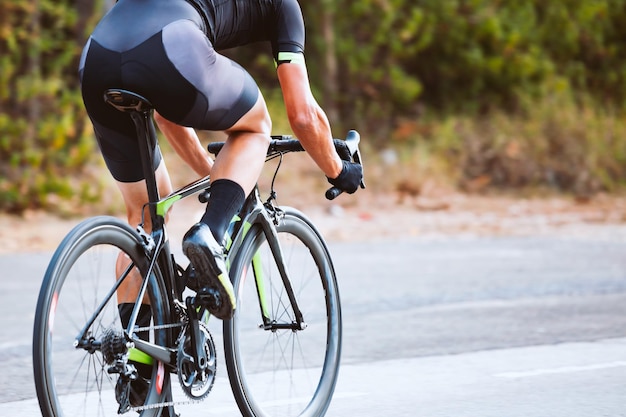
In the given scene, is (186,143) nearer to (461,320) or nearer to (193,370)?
(193,370)

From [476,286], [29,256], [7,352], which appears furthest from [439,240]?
[7,352]

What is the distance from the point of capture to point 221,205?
3.59m

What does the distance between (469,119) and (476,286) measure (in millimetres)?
10882

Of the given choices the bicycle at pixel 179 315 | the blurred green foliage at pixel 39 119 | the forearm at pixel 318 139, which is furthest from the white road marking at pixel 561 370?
the blurred green foliage at pixel 39 119

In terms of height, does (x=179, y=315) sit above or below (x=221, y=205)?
below

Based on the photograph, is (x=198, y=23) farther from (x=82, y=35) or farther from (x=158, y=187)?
(x=82, y=35)

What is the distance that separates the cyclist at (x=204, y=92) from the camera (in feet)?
11.1

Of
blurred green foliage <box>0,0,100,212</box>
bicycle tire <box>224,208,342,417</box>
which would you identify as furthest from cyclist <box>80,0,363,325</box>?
blurred green foliage <box>0,0,100,212</box>

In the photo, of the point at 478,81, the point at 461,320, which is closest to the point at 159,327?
the point at 461,320

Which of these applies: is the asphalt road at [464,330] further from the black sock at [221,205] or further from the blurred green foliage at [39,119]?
the blurred green foliage at [39,119]

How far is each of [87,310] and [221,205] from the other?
650 millimetres

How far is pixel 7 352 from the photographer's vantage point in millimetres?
6109

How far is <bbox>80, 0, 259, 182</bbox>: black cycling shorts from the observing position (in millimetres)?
3379

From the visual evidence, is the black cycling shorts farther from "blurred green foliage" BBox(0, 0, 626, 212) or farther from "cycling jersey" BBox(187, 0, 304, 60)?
"blurred green foliage" BBox(0, 0, 626, 212)
